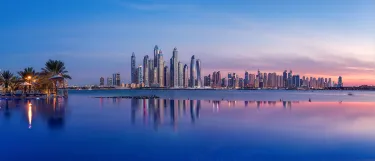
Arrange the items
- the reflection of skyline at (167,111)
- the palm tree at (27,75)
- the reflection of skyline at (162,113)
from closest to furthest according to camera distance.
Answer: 1. the reflection of skyline at (162,113)
2. the reflection of skyline at (167,111)
3. the palm tree at (27,75)

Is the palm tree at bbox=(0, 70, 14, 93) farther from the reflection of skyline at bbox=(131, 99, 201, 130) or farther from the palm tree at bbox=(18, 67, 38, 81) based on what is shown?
the reflection of skyline at bbox=(131, 99, 201, 130)

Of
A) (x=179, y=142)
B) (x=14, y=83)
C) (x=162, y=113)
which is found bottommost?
(x=179, y=142)

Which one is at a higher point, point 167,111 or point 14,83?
point 14,83

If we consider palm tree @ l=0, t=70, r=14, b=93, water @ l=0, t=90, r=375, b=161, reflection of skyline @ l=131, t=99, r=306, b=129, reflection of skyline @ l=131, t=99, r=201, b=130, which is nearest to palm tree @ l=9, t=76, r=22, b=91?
palm tree @ l=0, t=70, r=14, b=93

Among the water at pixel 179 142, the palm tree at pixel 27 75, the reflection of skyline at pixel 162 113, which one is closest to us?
the water at pixel 179 142

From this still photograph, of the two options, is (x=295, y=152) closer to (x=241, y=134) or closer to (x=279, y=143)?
(x=279, y=143)

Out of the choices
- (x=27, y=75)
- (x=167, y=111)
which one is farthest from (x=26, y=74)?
(x=167, y=111)

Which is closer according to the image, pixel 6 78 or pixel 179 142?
pixel 179 142

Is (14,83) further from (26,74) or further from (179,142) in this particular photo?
(179,142)

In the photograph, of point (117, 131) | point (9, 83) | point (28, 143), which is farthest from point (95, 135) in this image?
point (9, 83)

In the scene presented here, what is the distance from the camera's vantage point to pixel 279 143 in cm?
2270

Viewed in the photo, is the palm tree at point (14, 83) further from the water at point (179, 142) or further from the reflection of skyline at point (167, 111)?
the water at point (179, 142)

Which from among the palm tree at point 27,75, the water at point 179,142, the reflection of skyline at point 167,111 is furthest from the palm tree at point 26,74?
the water at point 179,142

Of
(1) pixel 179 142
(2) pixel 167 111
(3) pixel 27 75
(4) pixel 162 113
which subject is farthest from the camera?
(3) pixel 27 75
